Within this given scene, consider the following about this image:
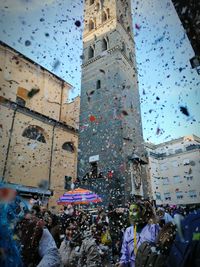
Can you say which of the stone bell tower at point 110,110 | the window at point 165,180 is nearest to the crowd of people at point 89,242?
the stone bell tower at point 110,110

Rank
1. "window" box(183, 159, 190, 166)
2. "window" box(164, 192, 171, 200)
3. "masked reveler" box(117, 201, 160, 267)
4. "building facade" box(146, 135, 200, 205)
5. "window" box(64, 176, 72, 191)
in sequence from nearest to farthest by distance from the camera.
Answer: "masked reveler" box(117, 201, 160, 267)
"window" box(64, 176, 72, 191)
"building facade" box(146, 135, 200, 205)
"window" box(164, 192, 171, 200)
"window" box(183, 159, 190, 166)

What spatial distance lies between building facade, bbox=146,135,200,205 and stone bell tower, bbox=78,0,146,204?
22430 millimetres

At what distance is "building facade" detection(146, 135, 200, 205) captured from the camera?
3550 cm

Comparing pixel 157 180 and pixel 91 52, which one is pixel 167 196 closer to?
pixel 157 180

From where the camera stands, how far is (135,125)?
17594mm

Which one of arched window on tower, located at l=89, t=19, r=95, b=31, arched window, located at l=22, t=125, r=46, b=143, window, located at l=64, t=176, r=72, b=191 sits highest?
arched window on tower, located at l=89, t=19, r=95, b=31

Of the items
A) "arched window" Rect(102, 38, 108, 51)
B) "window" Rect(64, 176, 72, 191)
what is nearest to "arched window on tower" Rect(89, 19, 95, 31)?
"arched window" Rect(102, 38, 108, 51)

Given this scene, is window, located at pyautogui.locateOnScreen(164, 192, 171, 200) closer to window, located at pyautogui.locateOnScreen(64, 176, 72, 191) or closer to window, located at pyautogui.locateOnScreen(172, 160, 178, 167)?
window, located at pyautogui.locateOnScreen(172, 160, 178, 167)

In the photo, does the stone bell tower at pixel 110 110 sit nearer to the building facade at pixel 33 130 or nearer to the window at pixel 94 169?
the window at pixel 94 169

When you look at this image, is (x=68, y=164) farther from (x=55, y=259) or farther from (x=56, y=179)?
(x=55, y=259)

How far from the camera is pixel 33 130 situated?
674 inches

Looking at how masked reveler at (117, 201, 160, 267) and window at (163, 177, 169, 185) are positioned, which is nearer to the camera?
masked reveler at (117, 201, 160, 267)

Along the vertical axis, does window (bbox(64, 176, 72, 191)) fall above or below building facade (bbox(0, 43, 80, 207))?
below

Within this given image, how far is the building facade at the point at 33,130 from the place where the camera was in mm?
14875
